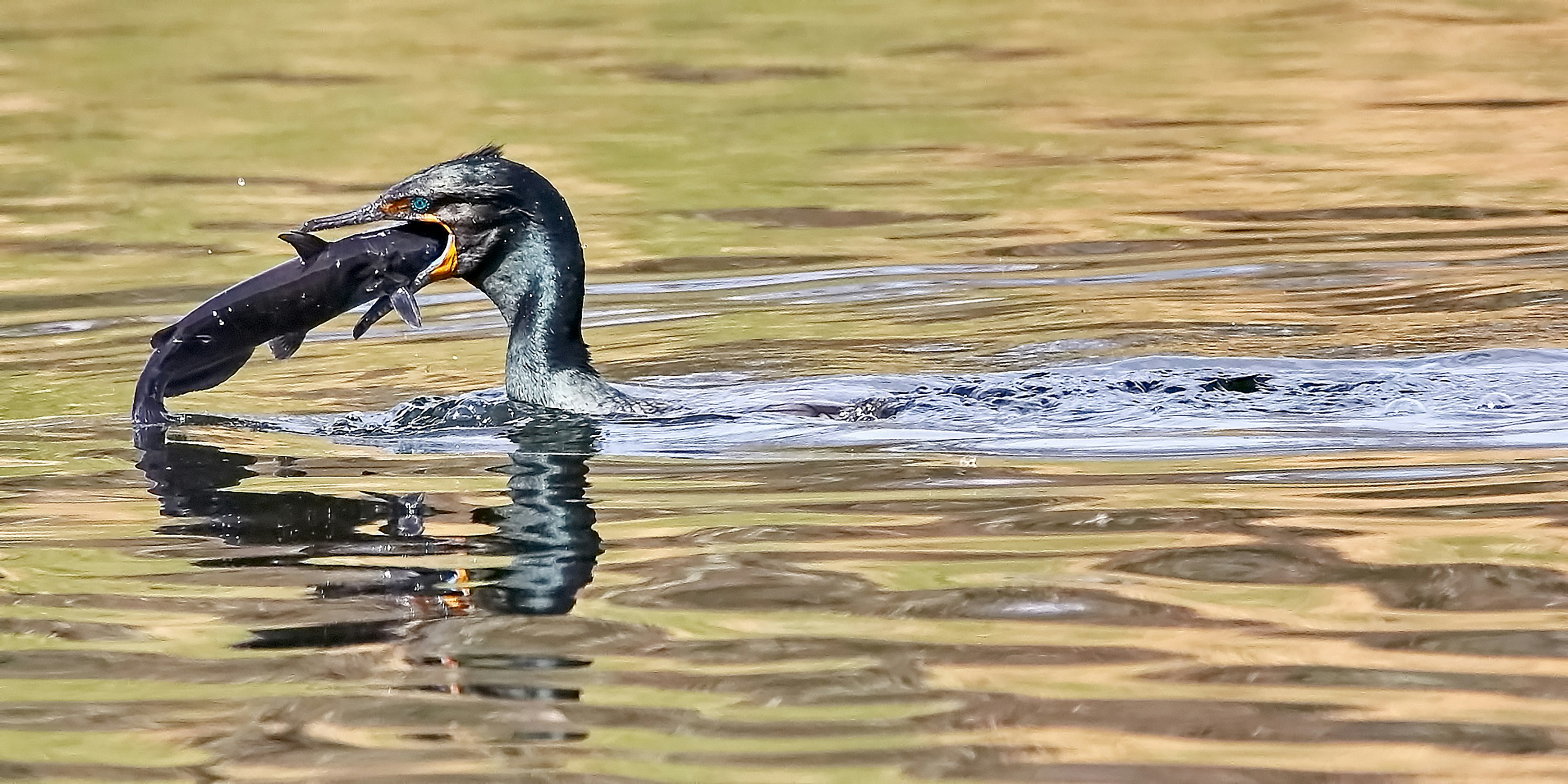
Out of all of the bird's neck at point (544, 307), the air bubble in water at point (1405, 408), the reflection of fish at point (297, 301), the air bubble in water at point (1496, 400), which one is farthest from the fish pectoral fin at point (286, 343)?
the air bubble in water at point (1496, 400)

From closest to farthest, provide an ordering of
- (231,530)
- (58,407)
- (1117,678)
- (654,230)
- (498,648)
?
(1117,678) → (498,648) → (231,530) → (58,407) → (654,230)

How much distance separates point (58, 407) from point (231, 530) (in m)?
2.31

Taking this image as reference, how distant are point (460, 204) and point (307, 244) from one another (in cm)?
48

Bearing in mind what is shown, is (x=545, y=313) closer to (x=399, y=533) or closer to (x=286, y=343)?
(x=286, y=343)

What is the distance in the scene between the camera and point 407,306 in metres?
6.77

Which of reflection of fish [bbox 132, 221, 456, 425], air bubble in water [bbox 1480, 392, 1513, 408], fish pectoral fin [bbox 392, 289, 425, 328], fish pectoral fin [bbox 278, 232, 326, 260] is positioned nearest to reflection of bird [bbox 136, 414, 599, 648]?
reflection of fish [bbox 132, 221, 456, 425]

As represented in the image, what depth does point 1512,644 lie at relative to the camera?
4.50 meters

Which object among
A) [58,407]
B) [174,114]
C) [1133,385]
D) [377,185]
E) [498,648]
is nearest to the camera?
[498,648]

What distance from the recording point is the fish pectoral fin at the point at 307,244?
681 centimetres

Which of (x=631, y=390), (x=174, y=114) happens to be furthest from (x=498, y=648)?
(x=174, y=114)

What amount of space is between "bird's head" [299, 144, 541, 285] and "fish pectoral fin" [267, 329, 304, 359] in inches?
13.7

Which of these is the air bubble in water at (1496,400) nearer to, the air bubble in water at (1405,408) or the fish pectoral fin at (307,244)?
the air bubble in water at (1405,408)

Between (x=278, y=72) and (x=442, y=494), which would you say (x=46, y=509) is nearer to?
(x=442, y=494)

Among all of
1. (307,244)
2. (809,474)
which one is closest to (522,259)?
(307,244)
